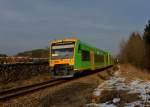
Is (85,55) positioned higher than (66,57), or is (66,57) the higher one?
(85,55)

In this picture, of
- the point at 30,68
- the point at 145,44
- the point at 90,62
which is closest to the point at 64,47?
the point at 30,68

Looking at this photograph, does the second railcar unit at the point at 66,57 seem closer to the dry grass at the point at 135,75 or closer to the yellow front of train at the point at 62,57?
the yellow front of train at the point at 62,57

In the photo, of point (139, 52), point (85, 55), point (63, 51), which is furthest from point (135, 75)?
point (139, 52)

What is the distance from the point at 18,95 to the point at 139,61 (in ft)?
214

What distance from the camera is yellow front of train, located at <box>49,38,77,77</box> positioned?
79.0 feet

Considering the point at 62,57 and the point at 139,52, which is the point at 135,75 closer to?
the point at 62,57

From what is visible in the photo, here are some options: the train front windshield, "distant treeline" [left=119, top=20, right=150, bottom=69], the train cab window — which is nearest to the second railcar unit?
the train front windshield

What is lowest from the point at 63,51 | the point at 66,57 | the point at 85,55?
the point at 66,57

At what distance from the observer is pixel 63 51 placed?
24812 millimetres

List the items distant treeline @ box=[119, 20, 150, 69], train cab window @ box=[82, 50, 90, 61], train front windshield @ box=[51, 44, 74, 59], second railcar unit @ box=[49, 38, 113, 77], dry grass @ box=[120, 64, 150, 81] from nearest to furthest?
1. second railcar unit @ box=[49, 38, 113, 77]
2. train front windshield @ box=[51, 44, 74, 59]
3. dry grass @ box=[120, 64, 150, 81]
4. train cab window @ box=[82, 50, 90, 61]
5. distant treeline @ box=[119, 20, 150, 69]

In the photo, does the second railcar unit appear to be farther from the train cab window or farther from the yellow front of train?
the train cab window

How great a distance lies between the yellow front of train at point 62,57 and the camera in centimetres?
2409

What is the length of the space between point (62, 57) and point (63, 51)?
0.58 metres

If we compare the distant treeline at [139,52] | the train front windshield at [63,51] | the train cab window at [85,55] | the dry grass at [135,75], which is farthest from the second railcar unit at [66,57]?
the distant treeline at [139,52]
